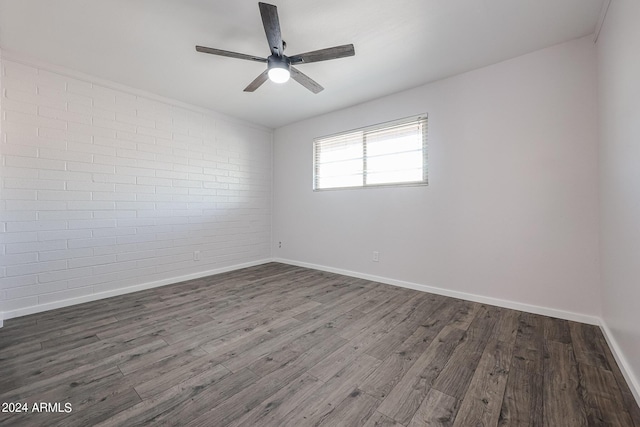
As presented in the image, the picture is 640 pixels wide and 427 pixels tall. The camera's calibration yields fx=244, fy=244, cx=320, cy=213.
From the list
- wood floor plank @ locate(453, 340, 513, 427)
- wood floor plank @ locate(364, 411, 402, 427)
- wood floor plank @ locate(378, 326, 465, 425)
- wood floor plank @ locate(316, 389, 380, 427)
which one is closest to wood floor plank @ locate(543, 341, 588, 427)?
wood floor plank @ locate(453, 340, 513, 427)

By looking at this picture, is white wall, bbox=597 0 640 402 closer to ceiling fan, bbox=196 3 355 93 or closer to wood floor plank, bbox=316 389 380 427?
wood floor plank, bbox=316 389 380 427

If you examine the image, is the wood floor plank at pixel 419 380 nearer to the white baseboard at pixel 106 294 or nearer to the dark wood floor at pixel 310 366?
the dark wood floor at pixel 310 366

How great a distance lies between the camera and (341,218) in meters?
4.05

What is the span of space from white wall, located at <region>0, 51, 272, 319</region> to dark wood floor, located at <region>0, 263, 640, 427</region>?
52 cm

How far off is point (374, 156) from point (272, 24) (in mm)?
2336

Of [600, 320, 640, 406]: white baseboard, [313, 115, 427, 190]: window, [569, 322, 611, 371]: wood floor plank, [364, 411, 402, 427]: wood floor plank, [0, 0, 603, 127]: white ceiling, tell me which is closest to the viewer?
[364, 411, 402, 427]: wood floor plank

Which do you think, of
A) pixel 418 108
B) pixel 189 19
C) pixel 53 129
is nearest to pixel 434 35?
pixel 418 108

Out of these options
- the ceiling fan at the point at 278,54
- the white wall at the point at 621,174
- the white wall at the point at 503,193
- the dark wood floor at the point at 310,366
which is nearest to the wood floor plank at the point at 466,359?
the dark wood floor at the point at 310,366

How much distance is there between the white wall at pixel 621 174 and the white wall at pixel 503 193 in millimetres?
184

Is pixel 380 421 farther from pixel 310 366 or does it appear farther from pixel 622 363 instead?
pixel 622 363

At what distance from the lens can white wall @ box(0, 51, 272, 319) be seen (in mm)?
2504

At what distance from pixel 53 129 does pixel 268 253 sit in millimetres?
3475

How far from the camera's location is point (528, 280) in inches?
99.7

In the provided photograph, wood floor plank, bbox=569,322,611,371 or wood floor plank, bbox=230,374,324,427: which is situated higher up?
wood floor plank, bbox=569,322,611,371
